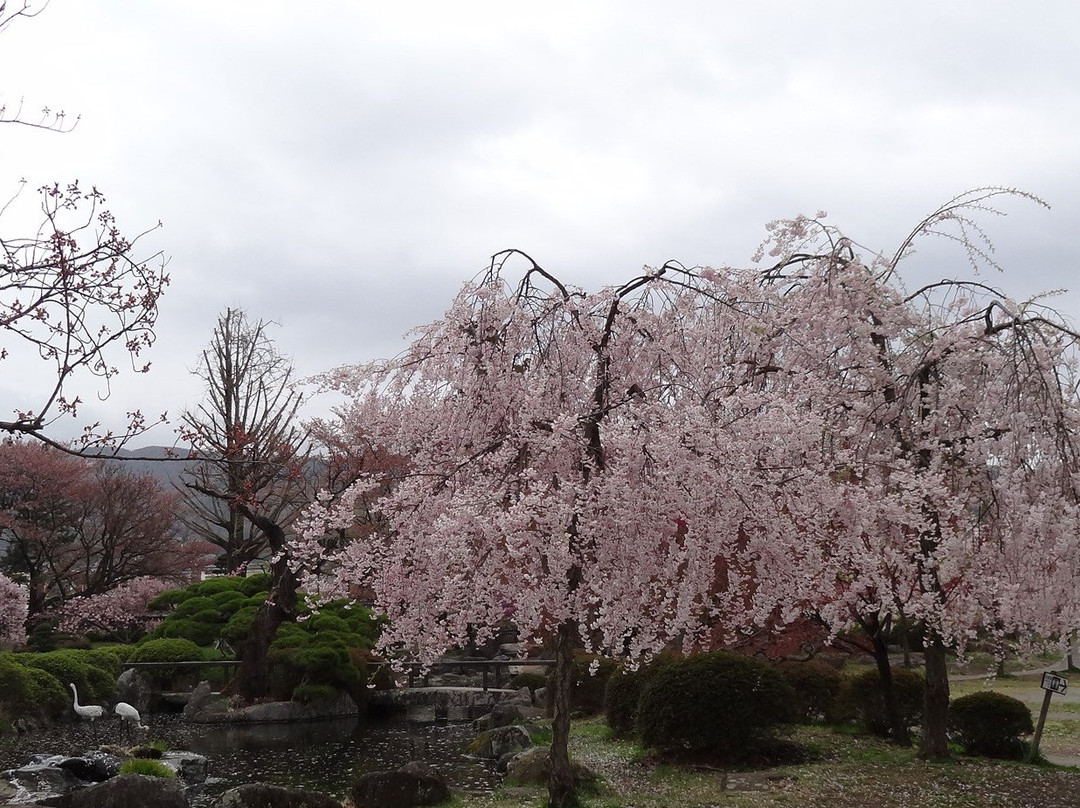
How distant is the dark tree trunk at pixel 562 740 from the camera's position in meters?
7.62

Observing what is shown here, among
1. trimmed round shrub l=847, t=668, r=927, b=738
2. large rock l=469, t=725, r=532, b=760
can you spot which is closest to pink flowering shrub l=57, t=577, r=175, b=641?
large rock l=469, t=725, r=532, b=760

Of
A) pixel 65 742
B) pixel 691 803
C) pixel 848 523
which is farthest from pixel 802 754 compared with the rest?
pixel 65 742

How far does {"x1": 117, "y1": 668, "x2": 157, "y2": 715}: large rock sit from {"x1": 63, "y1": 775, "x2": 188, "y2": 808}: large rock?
31.6ft

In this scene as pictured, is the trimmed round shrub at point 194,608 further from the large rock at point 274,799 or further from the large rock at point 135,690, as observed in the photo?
the large rock at point 274,799

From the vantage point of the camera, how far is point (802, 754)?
34.2 ft

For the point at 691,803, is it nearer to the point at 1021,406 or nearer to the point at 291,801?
the point at 291,801

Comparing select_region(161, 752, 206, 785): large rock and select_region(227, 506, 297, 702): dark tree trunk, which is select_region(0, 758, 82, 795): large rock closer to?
select_region(161, 752, 206, 785): large rock

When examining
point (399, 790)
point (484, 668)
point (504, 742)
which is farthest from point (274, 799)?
point (484, 668)

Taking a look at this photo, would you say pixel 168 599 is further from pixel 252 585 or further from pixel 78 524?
pixel 78 524

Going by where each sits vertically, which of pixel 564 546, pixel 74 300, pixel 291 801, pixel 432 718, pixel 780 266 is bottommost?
pixel 432 718

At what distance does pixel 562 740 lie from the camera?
7664 mm

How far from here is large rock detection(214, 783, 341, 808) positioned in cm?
829

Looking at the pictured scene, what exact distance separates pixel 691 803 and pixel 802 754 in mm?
2981

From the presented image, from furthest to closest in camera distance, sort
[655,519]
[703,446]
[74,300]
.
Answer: [655,519]
[703,446]
[74,300]
